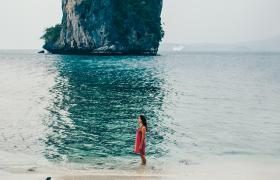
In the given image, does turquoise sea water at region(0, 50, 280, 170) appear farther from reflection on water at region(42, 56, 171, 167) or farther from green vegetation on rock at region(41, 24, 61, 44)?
green vegetation on rock at region(41, 24, 61, 44)

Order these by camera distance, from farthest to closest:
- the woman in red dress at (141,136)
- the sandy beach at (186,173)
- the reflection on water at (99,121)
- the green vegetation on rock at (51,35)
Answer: the green vegetation on rock at (51,35) → the reflection on water at (99,121) → the woman in red dress at (141,136) → the sandy beach at (186,173)

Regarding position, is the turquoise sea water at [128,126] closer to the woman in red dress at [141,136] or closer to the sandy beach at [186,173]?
the woman in red dress at [141,136]

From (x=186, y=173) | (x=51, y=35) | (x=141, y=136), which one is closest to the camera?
(x=186, y=173)

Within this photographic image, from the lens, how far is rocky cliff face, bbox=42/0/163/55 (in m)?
142

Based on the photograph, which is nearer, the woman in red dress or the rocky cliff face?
the woman in red dress

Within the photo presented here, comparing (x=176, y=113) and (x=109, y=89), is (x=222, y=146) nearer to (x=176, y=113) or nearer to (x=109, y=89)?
(x=176, y=113)

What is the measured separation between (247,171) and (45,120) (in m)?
14.7

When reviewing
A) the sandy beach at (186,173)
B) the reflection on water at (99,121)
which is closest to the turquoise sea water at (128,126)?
the reflection on water at (99,121)

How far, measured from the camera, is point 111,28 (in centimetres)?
14300

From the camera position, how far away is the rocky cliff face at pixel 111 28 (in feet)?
465

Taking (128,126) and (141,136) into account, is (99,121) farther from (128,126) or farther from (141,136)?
(141,136)

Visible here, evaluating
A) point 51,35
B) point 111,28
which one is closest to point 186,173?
point 111,28

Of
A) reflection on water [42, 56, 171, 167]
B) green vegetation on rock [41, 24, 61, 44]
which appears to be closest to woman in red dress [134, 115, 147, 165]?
reflection on water [42, 56, 171, 167]

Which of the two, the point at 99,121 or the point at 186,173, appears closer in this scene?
the point at 186,173
